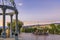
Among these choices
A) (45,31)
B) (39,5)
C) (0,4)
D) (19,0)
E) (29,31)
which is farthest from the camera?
(29,31)

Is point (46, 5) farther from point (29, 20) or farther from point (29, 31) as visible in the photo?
point (29, 31)

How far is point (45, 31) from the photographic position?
2173 centimetres

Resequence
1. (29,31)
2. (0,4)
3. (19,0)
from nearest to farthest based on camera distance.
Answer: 1. (0,4)
2. (19,0)
3. (29,31)

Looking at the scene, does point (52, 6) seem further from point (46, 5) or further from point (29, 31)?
point (29, 31)

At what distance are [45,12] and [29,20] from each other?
8.46 ft

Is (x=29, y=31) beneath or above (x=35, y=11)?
beneath

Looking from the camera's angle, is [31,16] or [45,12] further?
[31,16]

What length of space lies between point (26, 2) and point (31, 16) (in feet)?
8.72

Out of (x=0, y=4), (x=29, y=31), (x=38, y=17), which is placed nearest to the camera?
(x=0, y=4)

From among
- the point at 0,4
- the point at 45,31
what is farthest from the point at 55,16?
the point at 45,31

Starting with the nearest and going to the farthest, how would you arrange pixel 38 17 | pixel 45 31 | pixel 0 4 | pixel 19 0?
pixel 0 4 → pixel 19 0 → pixel 38 17 → pixel 45 31

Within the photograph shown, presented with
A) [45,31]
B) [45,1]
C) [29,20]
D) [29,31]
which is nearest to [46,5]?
[45,1]

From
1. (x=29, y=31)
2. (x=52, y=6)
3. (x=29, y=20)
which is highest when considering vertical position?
(x=52, y=6)

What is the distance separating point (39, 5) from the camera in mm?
15305
